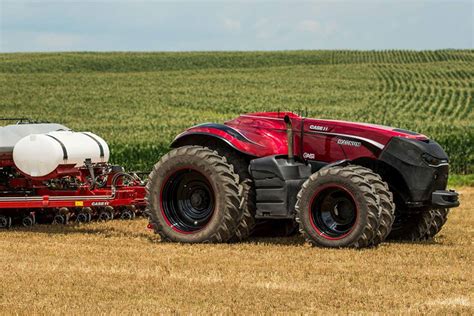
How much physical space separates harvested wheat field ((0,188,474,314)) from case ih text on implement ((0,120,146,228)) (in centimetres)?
75

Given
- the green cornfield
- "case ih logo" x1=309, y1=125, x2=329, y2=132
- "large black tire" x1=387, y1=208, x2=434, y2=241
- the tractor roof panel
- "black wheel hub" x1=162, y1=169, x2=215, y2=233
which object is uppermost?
"case ih logo" x1=309, y1=125, x2=329, y2=132

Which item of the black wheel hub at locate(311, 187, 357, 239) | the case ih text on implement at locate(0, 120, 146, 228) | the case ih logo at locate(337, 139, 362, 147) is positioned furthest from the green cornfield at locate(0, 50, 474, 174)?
the black wheel hub at locate(311, 187, 357, 239)

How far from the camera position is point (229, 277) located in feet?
29.8

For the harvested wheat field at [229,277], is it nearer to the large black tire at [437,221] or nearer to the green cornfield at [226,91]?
the large black tire at [437,221]

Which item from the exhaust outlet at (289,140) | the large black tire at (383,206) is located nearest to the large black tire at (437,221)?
the large black tire at (383,206)

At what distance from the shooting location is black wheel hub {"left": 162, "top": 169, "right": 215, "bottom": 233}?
11.9m

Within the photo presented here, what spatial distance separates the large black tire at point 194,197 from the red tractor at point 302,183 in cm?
1

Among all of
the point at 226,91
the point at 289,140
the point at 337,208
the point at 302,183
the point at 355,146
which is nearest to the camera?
the point at 337,208

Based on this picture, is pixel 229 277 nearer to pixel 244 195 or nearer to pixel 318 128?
pixel 244 195

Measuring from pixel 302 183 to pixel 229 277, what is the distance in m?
2.65

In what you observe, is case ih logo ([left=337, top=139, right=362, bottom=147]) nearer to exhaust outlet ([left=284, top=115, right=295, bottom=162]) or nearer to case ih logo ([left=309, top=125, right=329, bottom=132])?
case ih logo ([left=309, top=125, right=329, bottom=132])

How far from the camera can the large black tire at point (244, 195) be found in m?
11.5

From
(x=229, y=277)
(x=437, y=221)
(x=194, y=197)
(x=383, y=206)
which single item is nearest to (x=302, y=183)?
(x=383, y=206)

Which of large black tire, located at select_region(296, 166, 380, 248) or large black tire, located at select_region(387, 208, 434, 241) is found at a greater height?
large black tire, located at select_region(296, 166, 380, 248)
